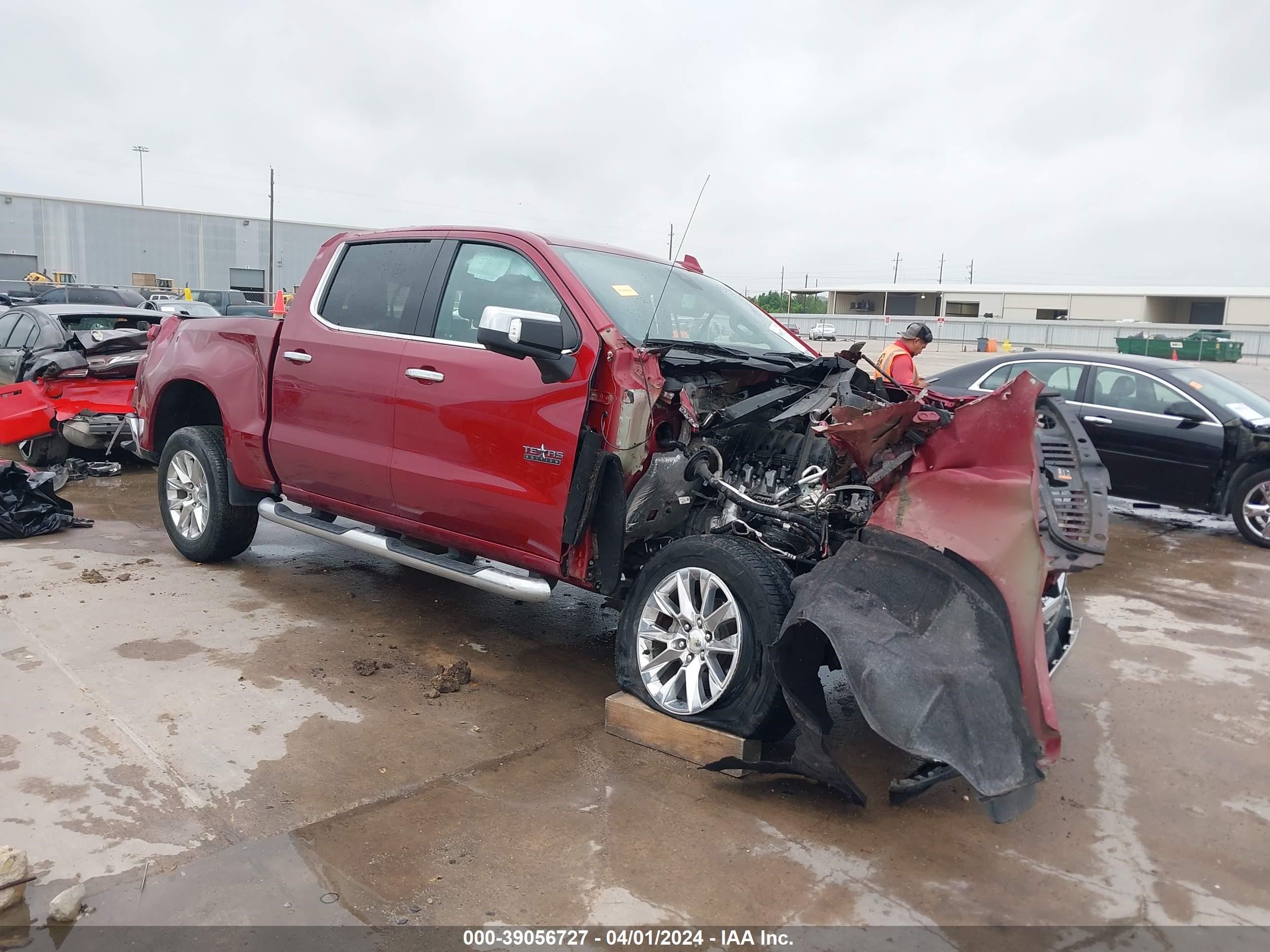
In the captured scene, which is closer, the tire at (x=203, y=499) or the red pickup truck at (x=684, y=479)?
the red pickup truck at (x=684, y=479)

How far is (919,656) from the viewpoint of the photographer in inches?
126

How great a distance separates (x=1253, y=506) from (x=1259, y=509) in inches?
1.9

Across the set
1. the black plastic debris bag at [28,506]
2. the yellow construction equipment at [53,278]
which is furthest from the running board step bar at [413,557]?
the yellow construction equipment at [53,278]

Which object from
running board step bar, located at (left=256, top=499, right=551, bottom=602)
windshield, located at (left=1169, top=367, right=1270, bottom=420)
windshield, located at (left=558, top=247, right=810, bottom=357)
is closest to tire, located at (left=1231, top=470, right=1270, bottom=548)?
windshield, located at (left=1169, top=367, right=1270, bottom=420)

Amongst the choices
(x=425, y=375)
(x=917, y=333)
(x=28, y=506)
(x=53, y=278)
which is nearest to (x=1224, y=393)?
(x=917, y=333)

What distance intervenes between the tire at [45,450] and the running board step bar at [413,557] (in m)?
5.07

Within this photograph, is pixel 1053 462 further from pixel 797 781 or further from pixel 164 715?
pixel 164 715

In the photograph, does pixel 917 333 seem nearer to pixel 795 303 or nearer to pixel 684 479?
pixel 684 479

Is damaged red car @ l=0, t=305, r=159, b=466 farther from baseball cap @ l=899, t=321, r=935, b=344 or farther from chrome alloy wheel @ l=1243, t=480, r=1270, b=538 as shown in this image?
chrome alloy wheel @ l=1243, t=480, r=1270, b=538

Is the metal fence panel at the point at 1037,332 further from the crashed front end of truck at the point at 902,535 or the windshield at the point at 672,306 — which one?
the crashed front end of truck at the point at 902,535

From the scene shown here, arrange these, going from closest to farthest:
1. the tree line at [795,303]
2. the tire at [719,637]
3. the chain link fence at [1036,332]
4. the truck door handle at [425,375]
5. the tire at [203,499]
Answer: the tire at [719,637]
the truck door handle at [425,375]
the tire at [203,499]
the chain link fence at [1036,332]
the tree line at [795,303]

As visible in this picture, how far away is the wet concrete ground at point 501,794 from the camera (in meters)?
2.96

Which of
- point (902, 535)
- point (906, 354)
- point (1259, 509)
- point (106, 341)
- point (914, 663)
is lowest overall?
point (1259, 509)

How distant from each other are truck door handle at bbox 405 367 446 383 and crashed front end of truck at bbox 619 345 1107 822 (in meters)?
1.05
